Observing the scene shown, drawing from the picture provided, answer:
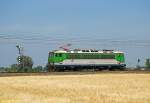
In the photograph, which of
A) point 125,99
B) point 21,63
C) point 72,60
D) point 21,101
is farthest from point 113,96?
point 21,63

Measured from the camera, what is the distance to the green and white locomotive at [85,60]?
70.6 m

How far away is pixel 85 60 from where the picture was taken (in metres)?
72.2

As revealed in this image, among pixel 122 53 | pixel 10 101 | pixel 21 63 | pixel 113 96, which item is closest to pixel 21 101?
pixel 10 101

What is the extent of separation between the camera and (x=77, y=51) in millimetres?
73250

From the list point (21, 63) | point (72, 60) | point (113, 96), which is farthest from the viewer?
point (21, 63)

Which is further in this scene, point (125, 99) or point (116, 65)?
point (116, 65)

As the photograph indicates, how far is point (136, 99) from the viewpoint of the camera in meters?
23.9

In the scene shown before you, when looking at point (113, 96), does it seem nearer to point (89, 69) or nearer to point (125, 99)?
point (125, 99)

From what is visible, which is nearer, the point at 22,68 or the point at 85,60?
the point at 85,60

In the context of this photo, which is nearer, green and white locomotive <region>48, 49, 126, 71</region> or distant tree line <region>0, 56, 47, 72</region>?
green and white locomotive <region>48, 49, 126, 71</region>

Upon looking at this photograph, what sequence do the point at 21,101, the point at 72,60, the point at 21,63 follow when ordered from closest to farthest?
the point at 21,101, the point at 72,60, the point at 21,63

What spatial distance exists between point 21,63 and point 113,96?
3217 inches

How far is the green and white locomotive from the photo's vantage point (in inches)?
2778

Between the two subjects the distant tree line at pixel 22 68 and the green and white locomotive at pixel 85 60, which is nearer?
the green and white locomotive at pixel 85 60
